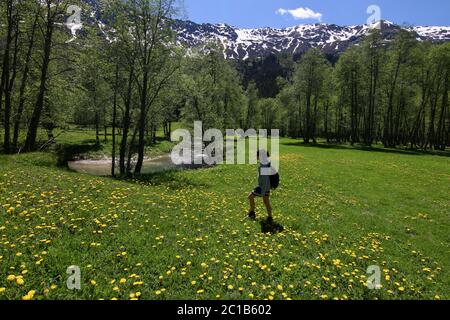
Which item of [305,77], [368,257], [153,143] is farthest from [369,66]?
[368,257]

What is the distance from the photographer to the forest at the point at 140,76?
25891mm

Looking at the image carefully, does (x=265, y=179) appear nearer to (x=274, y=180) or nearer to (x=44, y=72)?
(x=274, y=180)

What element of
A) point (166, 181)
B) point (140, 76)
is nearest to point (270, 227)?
point (166, 181)

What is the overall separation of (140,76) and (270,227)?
22703 millimetres

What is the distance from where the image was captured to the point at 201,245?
10148 mm

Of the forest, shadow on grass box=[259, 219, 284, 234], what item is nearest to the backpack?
shadow on grass box=[259, 219, 284, 234]

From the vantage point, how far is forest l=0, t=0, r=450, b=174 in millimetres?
25891

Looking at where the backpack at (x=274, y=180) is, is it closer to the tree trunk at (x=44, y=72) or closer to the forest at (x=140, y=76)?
the forest at (x=140, y=76)

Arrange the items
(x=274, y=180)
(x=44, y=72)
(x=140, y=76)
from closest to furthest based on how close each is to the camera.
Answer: (x=274, y=180)
(x=44, y=72)
(x=140, y=76)

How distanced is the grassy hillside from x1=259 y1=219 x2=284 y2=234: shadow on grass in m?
0.09

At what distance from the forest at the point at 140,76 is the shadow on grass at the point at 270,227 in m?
16.8
